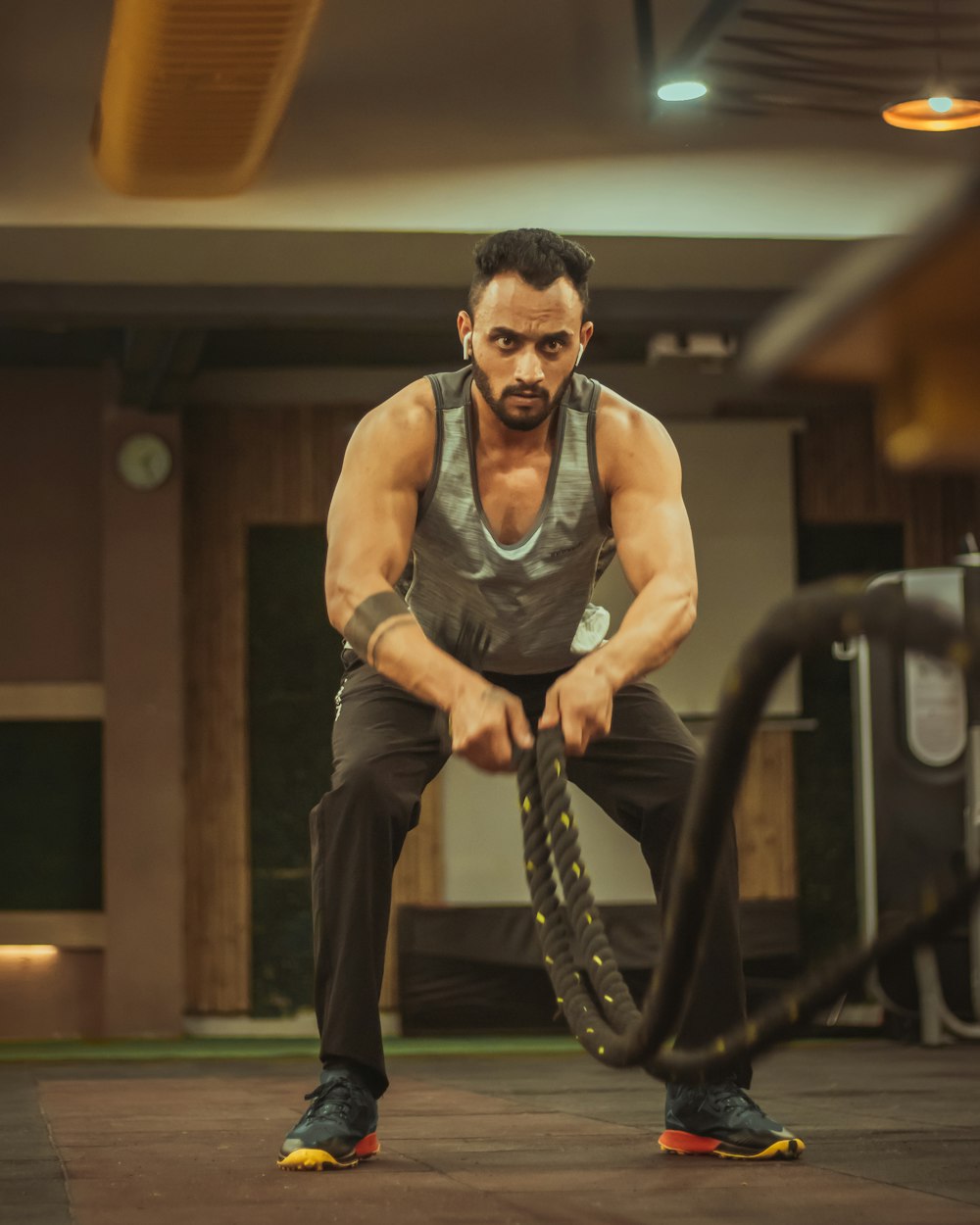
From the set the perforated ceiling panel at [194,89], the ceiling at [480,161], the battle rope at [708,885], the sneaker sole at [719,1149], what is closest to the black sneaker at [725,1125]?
the sneaker sole at [719,1149]

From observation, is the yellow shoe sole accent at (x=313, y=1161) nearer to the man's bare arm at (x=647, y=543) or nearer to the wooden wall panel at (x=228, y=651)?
the man's bare arm at (x=647, y=543)

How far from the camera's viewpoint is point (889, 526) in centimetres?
629

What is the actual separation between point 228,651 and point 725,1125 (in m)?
3.99

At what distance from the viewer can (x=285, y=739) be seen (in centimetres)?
596

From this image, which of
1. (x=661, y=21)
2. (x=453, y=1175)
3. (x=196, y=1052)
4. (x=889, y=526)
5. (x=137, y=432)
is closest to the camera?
(x=453, y=1175)

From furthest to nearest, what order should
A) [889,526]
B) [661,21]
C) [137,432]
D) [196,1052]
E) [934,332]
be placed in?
1. [889,526]
2. [137,432]
3. [196,1052]
4. [661,21]
5. [934,332]

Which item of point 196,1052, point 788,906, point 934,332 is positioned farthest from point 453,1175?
point 788,906

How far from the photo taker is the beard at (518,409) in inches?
88.2

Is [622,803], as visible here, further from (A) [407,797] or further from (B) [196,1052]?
(B) [196,1052]

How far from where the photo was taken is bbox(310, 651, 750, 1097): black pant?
7.16 ft

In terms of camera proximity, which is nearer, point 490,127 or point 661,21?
point 661,21

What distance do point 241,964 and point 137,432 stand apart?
6.17 feet

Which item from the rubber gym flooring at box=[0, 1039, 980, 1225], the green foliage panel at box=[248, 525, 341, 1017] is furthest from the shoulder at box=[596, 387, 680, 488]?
the green foliage panel at box=[248, 525, 341, 1017]

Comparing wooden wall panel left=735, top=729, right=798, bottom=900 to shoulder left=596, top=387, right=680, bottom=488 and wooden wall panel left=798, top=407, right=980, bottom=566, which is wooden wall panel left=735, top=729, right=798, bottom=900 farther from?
shoulder left=596, top=387, right=680, bottom=488
